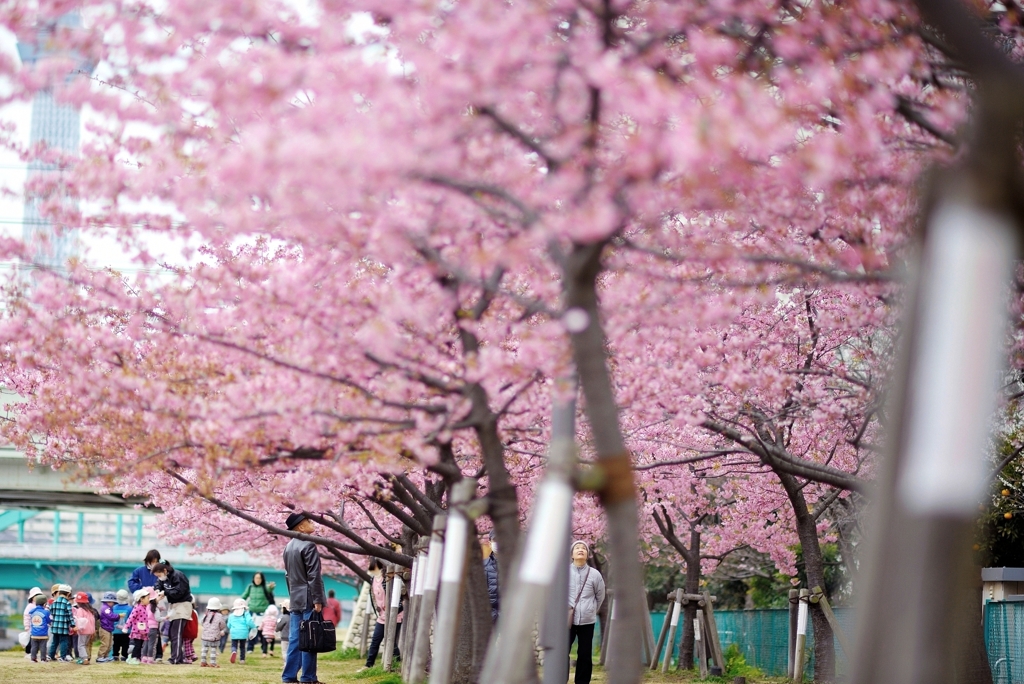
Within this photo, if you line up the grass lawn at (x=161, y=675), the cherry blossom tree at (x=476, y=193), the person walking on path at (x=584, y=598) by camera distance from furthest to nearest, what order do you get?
the grass lawn at (x=161, y=675), the person walking on path at (x=584, y=598), the cherry blossom tree at (x=476, y=193)

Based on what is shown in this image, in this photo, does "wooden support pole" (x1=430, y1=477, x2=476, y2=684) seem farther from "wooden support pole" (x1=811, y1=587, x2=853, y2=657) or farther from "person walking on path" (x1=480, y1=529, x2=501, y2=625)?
"wooden support pole" (x1=811, y1=587, x2=853, y2=657)

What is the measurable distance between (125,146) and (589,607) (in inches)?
284

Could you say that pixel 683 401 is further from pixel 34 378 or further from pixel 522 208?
pixel 34 378

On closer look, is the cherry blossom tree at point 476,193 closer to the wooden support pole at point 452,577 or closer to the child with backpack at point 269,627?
the wooden support pole at point 452,577

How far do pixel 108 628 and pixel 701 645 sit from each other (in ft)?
36.3

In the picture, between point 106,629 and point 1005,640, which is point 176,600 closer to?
point 106,629

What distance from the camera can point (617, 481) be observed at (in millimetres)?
5480

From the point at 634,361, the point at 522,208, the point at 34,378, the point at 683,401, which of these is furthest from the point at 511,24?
the point at 34,378

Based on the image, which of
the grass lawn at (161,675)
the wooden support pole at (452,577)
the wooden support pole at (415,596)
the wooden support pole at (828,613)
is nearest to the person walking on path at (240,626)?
the grass lawn at (161,675)

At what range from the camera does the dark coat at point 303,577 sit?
42.8 feet

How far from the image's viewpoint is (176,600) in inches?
822

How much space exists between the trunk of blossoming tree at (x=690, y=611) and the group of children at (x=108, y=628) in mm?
7794

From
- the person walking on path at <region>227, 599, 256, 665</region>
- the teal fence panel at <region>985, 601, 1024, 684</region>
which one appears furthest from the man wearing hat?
the person walking on path at <region>227, 599, 256, 665</region>

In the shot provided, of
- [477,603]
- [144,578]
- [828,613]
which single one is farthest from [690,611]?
[477,603]
